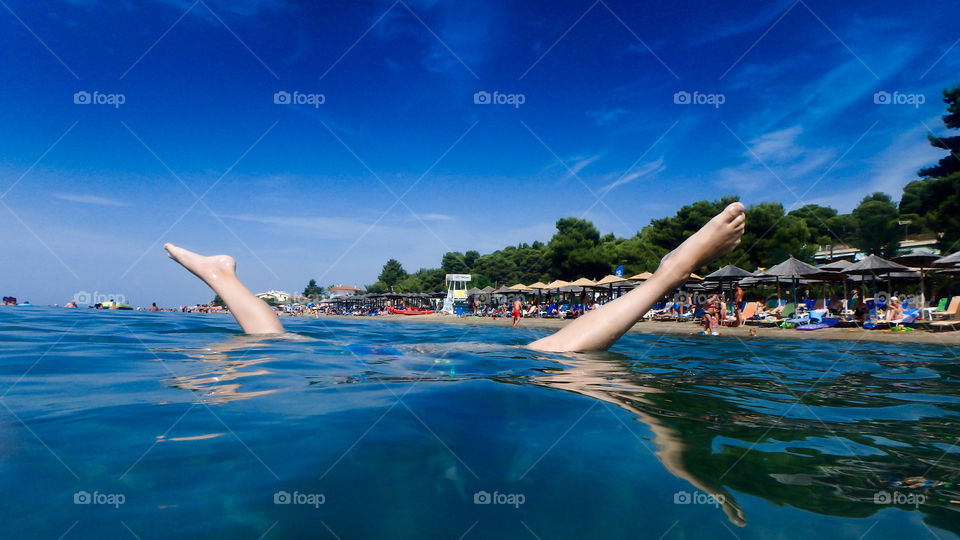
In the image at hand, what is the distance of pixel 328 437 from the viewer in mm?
1876

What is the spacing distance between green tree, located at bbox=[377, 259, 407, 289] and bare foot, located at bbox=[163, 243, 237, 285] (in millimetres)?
76026

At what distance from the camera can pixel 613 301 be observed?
421 cm

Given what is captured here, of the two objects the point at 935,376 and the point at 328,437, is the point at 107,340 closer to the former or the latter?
the point at 328,437

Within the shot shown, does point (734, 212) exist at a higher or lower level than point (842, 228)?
lower

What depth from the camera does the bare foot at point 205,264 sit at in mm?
5086

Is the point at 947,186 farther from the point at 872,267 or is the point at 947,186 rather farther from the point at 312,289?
the point at 312,289

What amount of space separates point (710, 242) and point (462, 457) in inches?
119

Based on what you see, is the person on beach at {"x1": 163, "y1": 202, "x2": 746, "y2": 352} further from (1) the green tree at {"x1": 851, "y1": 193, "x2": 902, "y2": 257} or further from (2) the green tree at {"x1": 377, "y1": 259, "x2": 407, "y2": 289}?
(2) the green tree at {"x1": 377, "y1": 259, "x2": 407, "y2": 289}

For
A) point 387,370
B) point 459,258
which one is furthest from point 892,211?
point 387,370

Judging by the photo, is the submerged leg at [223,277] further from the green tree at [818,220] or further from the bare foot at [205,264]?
the green tree at [818,220]

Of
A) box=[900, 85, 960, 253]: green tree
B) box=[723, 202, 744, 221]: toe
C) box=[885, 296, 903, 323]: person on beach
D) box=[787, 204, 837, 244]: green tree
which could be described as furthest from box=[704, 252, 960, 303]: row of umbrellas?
box=[787, 204, 837, 244]: green tree

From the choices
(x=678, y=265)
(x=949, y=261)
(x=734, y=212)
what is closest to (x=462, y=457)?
(x=678, y=265)

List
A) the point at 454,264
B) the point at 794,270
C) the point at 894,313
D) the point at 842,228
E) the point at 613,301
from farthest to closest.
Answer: the point at 454,264 → the point at 842,228 → the point at 794,270 → the point at 894,313 → the point at 613,301

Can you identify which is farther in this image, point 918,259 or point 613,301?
point 918,259
